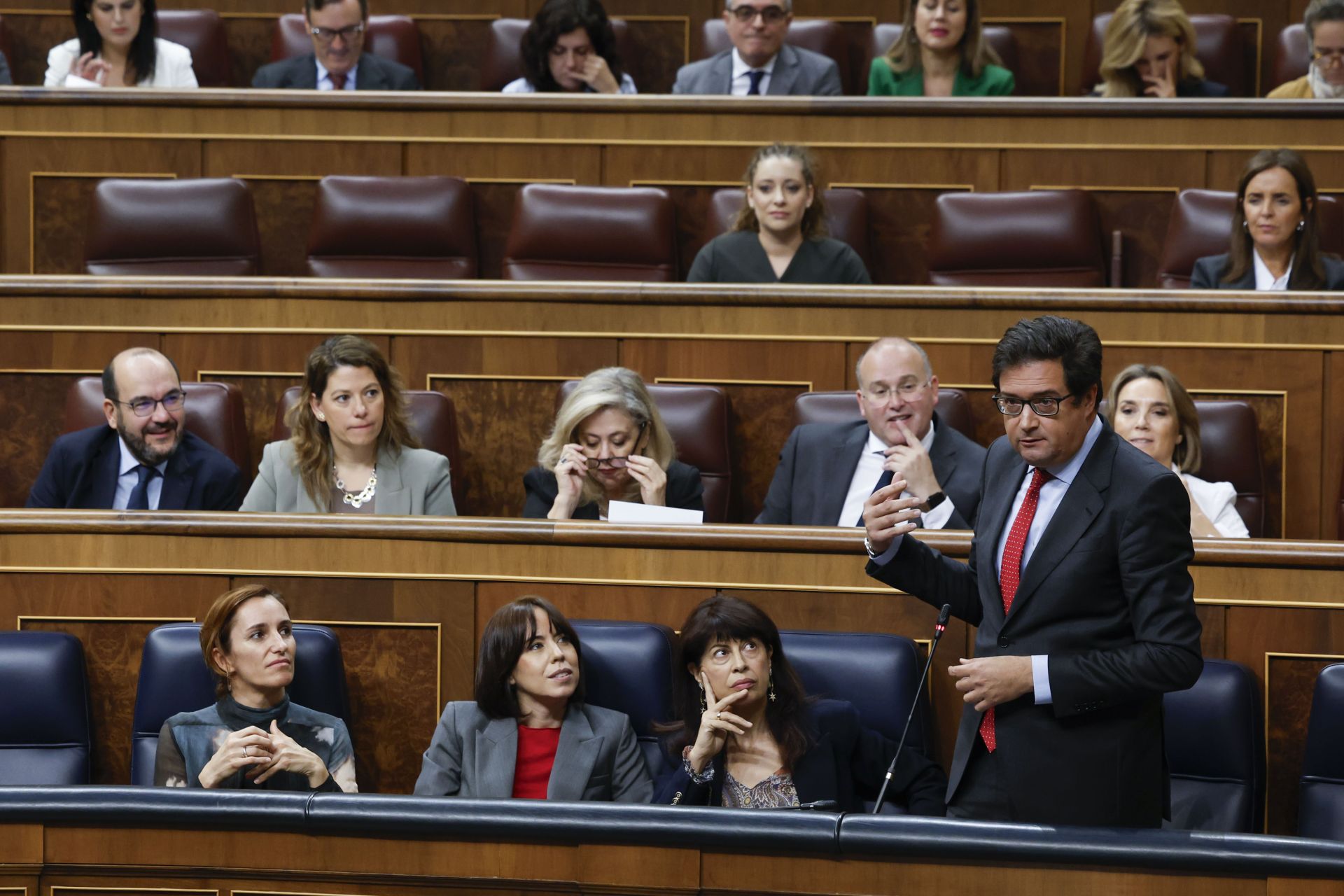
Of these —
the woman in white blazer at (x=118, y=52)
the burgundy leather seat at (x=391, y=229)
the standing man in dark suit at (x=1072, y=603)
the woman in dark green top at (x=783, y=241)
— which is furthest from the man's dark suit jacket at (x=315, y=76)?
the standing man in dark suit at (x=1072, y=603)

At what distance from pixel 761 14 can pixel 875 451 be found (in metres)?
0.81

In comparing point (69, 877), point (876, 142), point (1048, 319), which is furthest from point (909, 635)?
point (876, 142)

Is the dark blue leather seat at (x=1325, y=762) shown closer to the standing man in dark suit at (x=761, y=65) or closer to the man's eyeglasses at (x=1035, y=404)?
the man's eyeglasses at (x=1035, y=404)

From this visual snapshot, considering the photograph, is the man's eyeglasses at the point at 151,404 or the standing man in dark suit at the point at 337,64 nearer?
the man's eyeglasses at the point at 151,404

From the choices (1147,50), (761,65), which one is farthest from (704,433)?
(1147,50)

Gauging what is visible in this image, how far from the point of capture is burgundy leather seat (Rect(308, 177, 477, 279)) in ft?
6.23

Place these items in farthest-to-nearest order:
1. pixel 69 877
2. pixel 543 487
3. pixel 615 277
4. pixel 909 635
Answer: pixel 615 277
pixel 543 487
pixel 909 635
pixel 69 877

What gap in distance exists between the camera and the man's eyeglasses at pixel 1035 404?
90 cm

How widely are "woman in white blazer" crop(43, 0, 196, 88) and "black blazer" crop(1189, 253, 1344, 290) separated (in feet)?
4.11

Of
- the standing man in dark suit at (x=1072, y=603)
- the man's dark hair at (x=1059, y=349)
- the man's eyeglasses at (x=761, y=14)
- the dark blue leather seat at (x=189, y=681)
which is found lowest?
the dark blue leather seat at (x=189, y=681)

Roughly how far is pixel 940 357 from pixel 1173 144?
49 centimetres

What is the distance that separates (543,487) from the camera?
4.80ft

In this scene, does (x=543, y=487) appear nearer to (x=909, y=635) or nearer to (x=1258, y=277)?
(x=909, y=635)

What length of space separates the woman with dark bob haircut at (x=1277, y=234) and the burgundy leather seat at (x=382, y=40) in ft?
3.75
